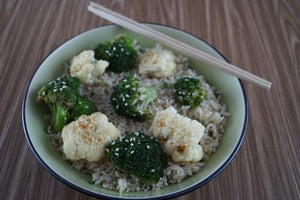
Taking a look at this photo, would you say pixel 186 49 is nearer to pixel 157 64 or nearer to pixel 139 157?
pixel 157 64

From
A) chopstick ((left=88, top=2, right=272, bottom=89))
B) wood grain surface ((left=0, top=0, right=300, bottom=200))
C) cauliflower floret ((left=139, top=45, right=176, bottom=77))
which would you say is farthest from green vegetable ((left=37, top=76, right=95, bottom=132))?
chopstick ((left=88, top=2, right=272, bottom=89))

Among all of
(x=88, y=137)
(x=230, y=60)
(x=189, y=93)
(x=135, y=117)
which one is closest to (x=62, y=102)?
(x=88, y=137)

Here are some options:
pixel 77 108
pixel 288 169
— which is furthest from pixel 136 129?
pixel 288 169

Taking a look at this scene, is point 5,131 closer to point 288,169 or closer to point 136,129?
point 136,129

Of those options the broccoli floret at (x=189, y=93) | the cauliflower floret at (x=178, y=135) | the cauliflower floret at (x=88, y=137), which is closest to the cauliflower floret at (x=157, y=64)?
the broccoli floret at (x=189, y=93)

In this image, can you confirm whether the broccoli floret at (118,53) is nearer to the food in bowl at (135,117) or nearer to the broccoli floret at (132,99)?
the food in bowl at (135,117)

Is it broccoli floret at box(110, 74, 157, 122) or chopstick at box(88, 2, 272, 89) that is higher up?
chopstick at box(88, 2, 272, 89)

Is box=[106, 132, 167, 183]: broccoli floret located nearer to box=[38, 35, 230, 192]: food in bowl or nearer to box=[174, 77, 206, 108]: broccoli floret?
box=[38, 35, 230, 192]: food in bowl
